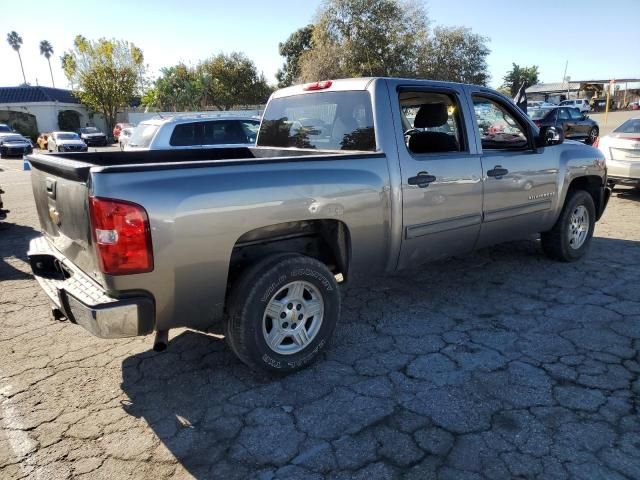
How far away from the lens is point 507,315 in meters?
4.16

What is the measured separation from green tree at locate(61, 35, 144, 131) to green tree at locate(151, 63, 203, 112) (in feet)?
7.26

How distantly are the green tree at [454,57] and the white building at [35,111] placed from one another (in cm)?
3095

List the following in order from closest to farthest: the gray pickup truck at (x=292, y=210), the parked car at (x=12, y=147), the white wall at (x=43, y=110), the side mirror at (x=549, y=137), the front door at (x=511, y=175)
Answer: the gray pickup truck at (x=292, y=210), the front door at (x=511, y=175), the side mirror at (x=549, y=137), the parked car at (x=12, y=147), the white wall at (x=43, y=110)

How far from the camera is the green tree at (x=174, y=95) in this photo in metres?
44.0

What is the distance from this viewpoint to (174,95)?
44.2m

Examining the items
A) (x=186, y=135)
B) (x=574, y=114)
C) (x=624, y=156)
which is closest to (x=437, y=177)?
(x=186, y=135)

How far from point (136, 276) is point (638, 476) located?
8.69 feet

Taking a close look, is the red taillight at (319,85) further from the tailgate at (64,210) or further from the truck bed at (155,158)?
the tailgate at (64,210)

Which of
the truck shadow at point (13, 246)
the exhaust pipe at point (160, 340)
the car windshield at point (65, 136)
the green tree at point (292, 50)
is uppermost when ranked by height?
the green tree at point (292, 50)

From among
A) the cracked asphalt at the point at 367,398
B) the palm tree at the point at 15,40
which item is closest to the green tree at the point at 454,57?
the cracked asphalt at the point at 367,398

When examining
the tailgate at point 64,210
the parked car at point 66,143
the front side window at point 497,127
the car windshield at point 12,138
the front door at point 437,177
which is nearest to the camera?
the tailgate at point 64,210

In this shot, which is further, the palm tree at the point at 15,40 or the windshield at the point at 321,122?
the palm tree at the point at 15,40

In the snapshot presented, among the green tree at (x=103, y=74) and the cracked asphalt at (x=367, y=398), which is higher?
the green tree at (x=103, y=74)

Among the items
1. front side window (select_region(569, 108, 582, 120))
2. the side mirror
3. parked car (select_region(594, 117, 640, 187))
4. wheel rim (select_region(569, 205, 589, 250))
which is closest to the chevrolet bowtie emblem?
the side mirror
